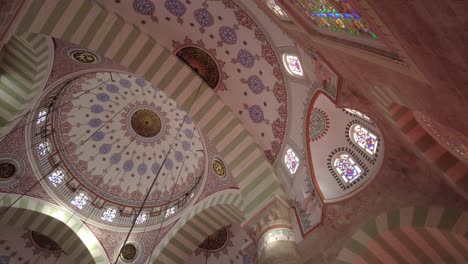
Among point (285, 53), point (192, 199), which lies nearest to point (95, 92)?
point (192, 199)

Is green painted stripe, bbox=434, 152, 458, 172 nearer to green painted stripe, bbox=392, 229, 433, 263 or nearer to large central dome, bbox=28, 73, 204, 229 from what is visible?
green painted stripe, bbox=392, 229, 433, 263

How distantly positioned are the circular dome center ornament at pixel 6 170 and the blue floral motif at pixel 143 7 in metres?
5.99

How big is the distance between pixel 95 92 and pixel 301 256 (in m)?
8.50

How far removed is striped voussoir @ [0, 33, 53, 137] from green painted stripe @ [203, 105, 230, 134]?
4544 millimetres

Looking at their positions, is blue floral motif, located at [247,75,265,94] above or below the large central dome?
above

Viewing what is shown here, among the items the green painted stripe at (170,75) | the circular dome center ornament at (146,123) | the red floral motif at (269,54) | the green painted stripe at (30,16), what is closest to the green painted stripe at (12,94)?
the green painted stripe at (30,16)

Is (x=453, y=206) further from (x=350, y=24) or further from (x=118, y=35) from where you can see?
(x=118, y=35)

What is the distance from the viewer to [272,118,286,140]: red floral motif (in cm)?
595

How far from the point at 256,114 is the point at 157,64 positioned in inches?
86.9

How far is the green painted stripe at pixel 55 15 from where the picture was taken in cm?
572

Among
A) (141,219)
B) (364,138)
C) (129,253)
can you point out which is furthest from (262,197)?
(141,219)

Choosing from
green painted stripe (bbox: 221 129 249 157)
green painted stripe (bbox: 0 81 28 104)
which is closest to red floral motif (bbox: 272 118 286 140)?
green painted stripe (bbox: 221 129 249 157)

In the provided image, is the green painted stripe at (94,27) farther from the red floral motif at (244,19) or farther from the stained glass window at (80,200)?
the stained glass window at (80,200)

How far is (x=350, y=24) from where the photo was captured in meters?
2.33
